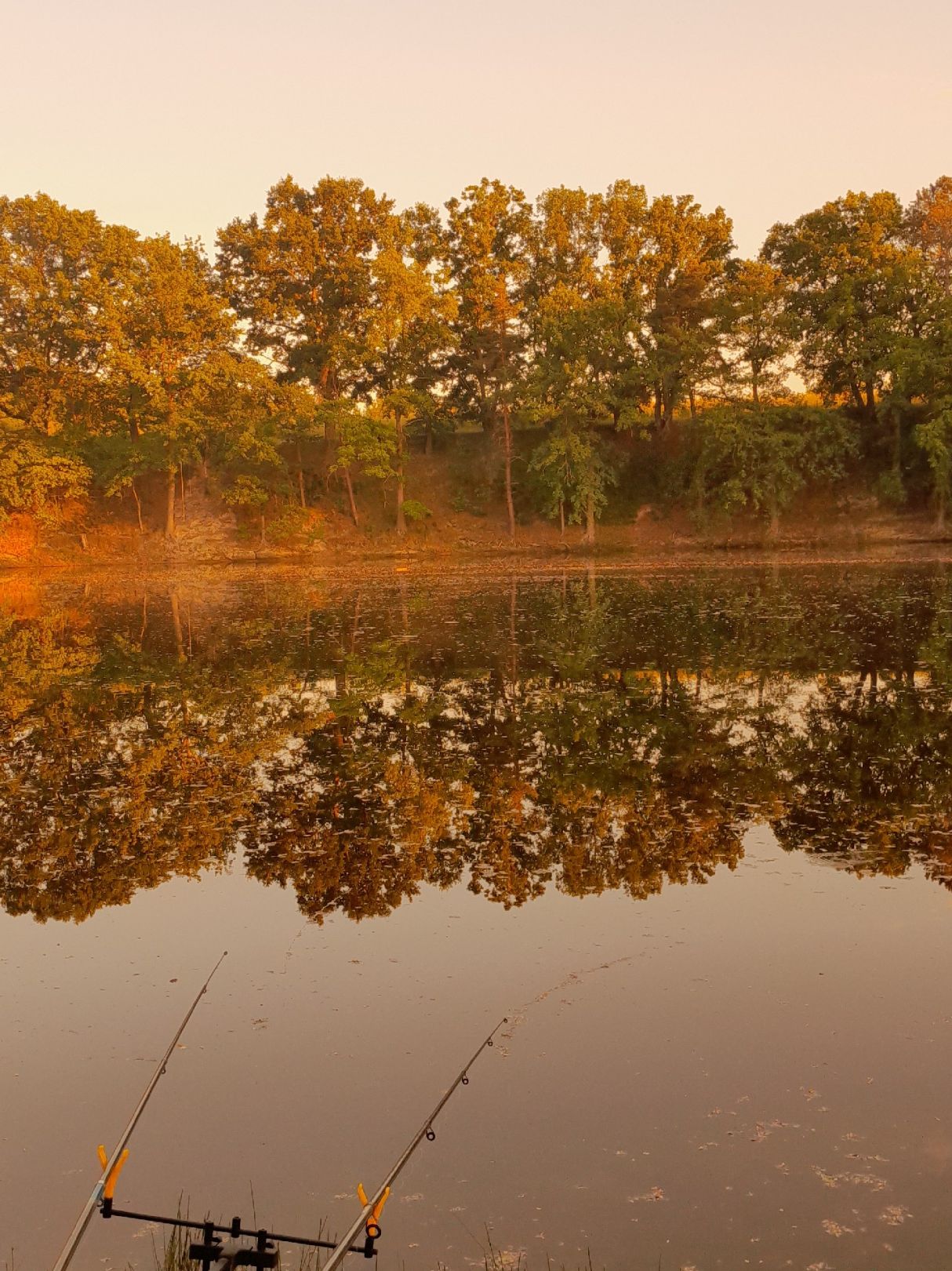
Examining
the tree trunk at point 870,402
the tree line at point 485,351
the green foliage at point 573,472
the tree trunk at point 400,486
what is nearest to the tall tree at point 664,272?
the tree line at point 485,351

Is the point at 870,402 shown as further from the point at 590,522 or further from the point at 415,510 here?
the point at 415,510

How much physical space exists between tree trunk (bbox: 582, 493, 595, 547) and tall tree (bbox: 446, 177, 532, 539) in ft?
15.8

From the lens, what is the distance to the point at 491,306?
2803 inches

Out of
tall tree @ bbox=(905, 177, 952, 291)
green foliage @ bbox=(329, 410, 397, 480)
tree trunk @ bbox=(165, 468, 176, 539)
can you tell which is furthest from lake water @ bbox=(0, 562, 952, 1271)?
tall tree @ bbox=(905, 177, 952, 291)

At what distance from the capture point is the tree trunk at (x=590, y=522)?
69562mm

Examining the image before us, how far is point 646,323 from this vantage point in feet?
239

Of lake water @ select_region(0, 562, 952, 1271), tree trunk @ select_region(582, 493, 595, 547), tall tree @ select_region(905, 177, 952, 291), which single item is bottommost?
lake water @ select_region(0, 562, 952, 1271)

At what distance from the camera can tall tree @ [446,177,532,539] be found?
230 feet

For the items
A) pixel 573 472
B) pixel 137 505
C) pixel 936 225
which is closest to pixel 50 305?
pixel 137 505

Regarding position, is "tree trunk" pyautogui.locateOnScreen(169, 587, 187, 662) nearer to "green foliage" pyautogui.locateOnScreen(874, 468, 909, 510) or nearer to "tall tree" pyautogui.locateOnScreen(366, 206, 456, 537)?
"tall tree" pyautogui.locateOnScreen(366, 206, 456, 537)

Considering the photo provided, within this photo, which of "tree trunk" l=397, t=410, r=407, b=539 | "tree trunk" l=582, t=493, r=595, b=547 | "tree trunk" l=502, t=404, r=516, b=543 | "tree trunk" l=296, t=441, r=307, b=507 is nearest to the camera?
"tree trunk" l=582, t=493, r=595, b=547

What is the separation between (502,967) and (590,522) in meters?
62.7

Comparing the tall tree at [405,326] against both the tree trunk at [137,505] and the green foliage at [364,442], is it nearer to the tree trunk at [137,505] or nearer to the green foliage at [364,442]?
the green foliage at [364,442]

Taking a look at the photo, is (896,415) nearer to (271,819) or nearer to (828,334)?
(828,334)
